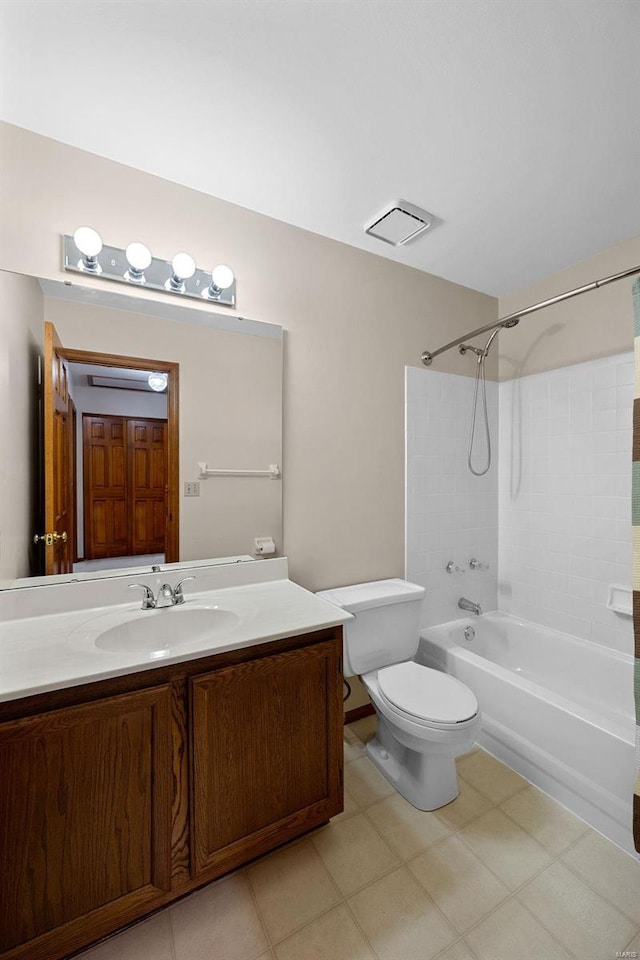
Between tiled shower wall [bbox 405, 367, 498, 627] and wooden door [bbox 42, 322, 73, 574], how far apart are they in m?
1.62

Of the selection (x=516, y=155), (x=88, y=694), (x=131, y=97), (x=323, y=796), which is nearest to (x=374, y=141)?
(x=516, y=155)

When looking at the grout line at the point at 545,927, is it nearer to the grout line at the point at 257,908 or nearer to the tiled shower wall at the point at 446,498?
the grout line at the point at 257,908

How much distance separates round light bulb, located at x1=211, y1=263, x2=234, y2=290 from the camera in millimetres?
1654

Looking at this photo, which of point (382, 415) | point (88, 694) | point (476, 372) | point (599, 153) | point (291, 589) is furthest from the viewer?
point (476, 372)

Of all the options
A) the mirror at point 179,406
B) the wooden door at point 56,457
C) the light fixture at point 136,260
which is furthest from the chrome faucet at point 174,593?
the light fixture at point 136,260

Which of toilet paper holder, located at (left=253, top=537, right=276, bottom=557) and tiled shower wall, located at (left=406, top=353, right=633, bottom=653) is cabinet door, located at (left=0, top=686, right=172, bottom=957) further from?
tiled shower wall, located at (left=406, top=353, right=633, bottom=653)

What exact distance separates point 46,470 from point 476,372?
7.63 ft

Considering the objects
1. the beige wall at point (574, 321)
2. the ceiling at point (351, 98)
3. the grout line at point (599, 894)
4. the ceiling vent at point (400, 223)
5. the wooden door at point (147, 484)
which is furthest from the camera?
the beige wall at point (574, 321)

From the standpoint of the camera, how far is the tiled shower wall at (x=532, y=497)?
2.12 meters

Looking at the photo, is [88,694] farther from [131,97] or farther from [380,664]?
[131,97]

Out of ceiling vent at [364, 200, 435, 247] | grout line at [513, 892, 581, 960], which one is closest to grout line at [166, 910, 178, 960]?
grout line at [513, 892, 581, 960]

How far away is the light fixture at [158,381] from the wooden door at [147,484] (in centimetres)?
13

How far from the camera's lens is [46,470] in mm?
1412

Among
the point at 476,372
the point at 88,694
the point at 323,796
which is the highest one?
the point at 476,372
